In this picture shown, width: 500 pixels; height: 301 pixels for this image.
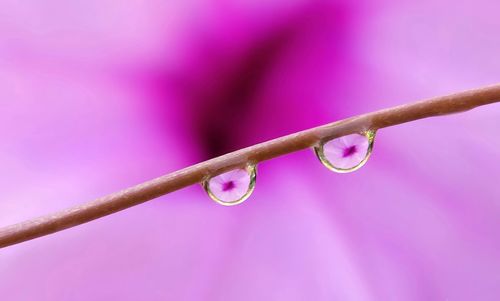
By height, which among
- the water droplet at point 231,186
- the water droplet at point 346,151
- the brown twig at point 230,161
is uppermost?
the water droplet at point 346,151

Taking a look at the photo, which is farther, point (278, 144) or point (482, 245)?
point (482, 245)

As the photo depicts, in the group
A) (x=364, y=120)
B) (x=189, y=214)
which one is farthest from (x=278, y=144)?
(x=189, y=214)

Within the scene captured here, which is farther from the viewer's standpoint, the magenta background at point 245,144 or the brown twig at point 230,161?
the magenta background at point 245,144

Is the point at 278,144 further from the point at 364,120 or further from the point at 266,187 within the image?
the point at 266,187

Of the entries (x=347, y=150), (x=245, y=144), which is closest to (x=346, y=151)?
(x=347, y=150)

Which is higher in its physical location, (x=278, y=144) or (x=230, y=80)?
(x=230, y=80)

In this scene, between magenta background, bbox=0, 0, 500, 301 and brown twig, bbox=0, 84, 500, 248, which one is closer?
brown twig, bbox=0, 84, 500, 248
